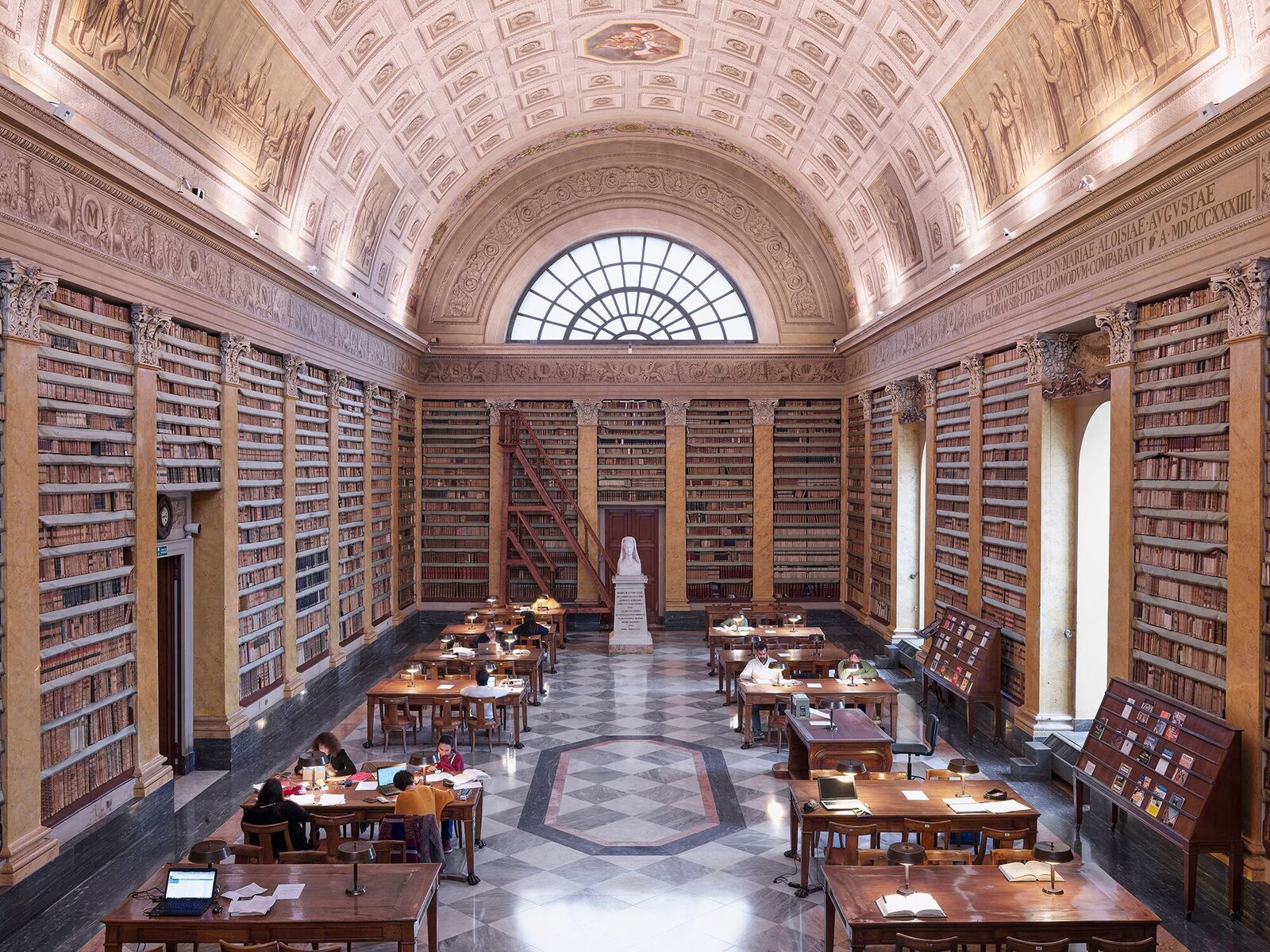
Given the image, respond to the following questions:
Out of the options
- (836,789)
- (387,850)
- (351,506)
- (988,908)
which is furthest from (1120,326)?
(351,506)

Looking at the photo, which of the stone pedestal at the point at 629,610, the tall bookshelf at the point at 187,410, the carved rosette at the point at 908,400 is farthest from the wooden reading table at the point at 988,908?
the stone pedestal at the point at 629,610

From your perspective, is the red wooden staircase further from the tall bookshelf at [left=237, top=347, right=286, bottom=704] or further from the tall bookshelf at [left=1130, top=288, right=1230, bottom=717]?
the tall bookshelf at [left=1130, top=288, right=1230, bottom=717]

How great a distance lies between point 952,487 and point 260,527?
9.58 meters

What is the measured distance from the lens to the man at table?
12.0 m

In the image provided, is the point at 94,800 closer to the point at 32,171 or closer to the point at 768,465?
the point at 32,171

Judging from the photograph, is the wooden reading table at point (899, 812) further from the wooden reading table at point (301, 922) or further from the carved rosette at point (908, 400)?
the carved rosette at point (908, 400)

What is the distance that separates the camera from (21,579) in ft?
23.2

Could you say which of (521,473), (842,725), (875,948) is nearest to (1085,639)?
(842,725)

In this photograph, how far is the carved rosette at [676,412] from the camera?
68.7 ft

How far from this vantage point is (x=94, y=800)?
8.05m

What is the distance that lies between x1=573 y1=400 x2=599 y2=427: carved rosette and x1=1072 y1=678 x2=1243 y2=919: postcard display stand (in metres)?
13.5

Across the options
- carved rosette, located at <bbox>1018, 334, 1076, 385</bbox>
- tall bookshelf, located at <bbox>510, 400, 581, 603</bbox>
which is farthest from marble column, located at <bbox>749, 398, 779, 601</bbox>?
carved rosette, located at <bbox>1018, 334, 1076, 385</bbox>

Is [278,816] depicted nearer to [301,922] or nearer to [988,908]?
[301,922]

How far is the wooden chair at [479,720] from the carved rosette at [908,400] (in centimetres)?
867
